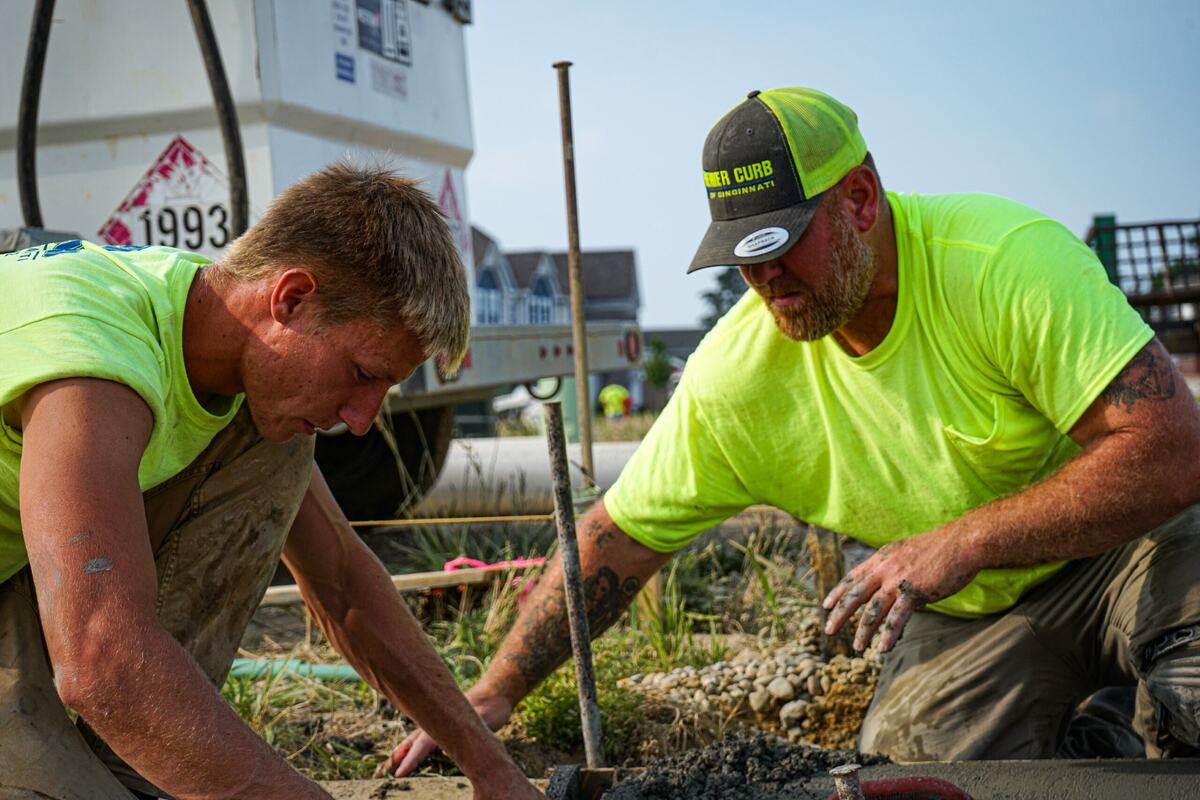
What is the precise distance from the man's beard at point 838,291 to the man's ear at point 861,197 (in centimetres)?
4

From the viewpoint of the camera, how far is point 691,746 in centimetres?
330

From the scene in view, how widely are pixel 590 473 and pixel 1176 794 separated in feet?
7.87

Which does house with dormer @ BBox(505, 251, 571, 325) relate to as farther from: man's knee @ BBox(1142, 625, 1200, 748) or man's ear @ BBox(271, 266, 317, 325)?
man's ear @ BBox(271, 266, 317, 325)

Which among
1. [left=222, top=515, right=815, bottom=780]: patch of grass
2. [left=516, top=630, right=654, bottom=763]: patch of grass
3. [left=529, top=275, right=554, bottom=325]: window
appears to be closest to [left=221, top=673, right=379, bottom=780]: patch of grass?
[left=222, top=515, right=815, bottom=780]: patch of grass

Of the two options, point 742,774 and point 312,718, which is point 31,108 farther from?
point 742,774

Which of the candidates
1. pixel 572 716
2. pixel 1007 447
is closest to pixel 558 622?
pixel 572 716

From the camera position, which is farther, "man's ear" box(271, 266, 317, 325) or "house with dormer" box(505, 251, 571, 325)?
"house with dormer" box(505, 251, 571, 325)

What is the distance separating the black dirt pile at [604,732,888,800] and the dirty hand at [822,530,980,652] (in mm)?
325

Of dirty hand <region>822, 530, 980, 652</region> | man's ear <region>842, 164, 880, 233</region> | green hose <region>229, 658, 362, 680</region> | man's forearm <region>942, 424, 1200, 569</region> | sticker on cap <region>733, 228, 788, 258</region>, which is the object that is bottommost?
green hose <region>229, 658, 362, 680</region>

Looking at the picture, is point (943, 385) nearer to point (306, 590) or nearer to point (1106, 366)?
point (1106, 366)

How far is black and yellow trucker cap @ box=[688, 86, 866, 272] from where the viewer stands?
8.41ft

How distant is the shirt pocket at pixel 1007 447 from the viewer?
101 inches

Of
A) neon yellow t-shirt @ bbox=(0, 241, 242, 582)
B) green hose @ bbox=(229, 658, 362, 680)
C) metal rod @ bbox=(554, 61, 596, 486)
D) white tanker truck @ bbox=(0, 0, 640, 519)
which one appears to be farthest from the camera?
white tanker truck @ bbox=(0, 0, 640, 519)

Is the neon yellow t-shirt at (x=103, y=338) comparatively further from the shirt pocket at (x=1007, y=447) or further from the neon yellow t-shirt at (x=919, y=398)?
the shirt pocket at (x=1007, y=447)
